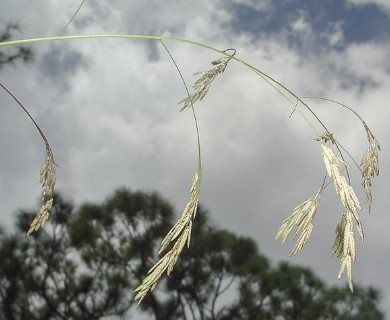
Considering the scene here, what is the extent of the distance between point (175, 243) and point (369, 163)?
0.31 meters

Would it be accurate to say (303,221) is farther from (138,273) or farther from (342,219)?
(138,273)

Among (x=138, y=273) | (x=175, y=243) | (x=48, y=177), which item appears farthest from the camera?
(x=138, y=273)

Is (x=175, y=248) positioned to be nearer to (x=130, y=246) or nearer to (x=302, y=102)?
(x=302, y=102)

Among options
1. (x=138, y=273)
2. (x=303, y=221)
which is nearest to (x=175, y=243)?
(x=303, y=221)

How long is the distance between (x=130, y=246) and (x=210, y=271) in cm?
113

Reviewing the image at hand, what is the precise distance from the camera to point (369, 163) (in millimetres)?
770

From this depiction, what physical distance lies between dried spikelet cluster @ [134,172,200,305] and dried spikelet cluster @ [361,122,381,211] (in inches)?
9.4

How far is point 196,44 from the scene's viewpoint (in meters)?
0.59

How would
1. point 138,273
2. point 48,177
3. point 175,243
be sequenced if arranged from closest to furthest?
point 175,243 < point 48,177 < point 138,273

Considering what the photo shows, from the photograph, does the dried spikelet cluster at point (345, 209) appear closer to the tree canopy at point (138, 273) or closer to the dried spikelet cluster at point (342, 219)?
the dried spikelet cluster at point (342, 219)

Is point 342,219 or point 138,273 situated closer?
point 342,219

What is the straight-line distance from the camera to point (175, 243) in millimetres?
608

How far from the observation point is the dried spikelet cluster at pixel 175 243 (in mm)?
589

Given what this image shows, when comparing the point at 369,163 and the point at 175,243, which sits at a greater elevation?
the point at 369,163
